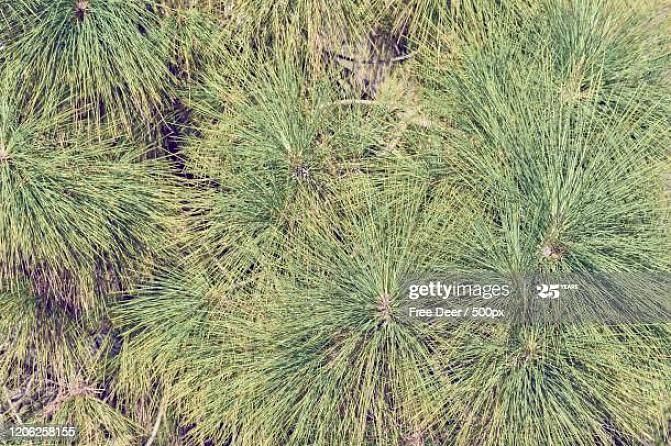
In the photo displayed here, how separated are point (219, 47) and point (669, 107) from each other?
2.03 feet

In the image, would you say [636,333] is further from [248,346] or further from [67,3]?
[67,3]

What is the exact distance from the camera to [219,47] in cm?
93

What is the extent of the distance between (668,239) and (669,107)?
7.6 inches

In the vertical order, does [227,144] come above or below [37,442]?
above

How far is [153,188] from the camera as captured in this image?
0.91m

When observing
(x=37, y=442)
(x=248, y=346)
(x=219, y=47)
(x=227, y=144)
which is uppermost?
(x=219, y=47)

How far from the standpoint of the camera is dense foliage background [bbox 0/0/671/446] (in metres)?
0.79

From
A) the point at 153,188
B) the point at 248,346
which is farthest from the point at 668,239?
the point at 153,188

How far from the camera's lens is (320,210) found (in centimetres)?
87

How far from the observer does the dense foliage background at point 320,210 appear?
2.60 feet

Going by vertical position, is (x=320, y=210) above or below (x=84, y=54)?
below

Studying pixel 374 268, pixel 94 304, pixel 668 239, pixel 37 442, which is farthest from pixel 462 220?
pixel 37 442

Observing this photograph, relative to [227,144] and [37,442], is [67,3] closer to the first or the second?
[227,144]

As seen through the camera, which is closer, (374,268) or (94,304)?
(374,268)
